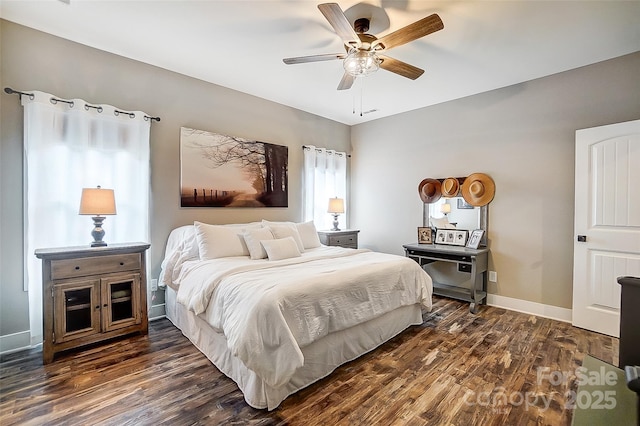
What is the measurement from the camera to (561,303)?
328cm

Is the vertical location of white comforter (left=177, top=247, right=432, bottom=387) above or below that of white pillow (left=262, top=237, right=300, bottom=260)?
below

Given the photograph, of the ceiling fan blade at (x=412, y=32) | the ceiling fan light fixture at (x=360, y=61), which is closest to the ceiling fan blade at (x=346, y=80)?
the ceiling fan light fixture at (x=360, y=61)

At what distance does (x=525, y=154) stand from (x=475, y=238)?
1164 mm

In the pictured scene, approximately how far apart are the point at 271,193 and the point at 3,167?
263cm

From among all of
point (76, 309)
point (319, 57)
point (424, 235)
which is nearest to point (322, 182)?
point (424, 235)

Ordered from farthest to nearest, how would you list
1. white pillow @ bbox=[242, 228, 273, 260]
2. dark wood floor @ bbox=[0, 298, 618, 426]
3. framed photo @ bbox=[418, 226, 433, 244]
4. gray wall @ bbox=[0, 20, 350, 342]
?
framed photo @ bbox=[418, 226, 433, 244] < white pillow @ bbox=[242, 228, 273, 260] < gray wall @ bbox=[0, 20, 350, 342] < dark wood floor @ bbox=[0, 298, 618, 426]

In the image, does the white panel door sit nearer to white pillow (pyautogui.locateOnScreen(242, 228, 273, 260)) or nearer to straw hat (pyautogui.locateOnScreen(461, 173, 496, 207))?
straw hat (pyautogui.locateOnScreen(461, 173, 496, 207))

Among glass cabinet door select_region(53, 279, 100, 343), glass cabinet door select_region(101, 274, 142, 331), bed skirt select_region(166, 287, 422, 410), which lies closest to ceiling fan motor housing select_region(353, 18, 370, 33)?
bed skirt select_region(166, 287, 422, 410)

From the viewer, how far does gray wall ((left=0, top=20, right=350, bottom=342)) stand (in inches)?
96.9

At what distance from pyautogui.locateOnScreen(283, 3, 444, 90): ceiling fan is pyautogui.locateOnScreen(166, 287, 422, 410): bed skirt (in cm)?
215

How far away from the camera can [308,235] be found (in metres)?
3.80

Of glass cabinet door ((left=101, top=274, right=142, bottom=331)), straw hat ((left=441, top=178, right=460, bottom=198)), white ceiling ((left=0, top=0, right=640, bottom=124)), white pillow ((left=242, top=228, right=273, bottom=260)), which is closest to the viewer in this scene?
white ceiling ((left=0, top=0, right=640, bottom=124))

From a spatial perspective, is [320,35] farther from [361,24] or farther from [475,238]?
[475,238]

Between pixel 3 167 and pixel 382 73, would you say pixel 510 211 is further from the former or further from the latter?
pixel 3 167
